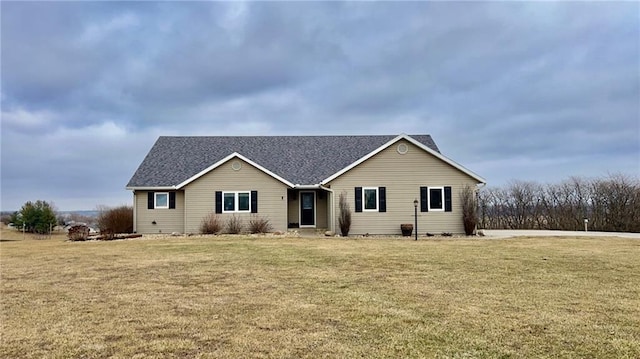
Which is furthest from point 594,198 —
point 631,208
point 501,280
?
point 501,280

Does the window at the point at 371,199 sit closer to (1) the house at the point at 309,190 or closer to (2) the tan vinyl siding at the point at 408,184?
(1) the house at the point at 309,190

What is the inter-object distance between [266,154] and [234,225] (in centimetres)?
578

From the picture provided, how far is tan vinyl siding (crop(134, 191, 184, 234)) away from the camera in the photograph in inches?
934

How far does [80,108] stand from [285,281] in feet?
84.1

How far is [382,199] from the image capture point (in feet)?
71.9

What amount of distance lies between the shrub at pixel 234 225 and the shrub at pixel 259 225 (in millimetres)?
537

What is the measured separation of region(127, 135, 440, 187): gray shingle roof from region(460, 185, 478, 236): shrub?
5.63 metres

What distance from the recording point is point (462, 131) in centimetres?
3638

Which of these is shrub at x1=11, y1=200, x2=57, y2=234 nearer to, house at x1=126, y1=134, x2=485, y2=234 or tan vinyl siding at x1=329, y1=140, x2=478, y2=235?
house at x1=126, y1=134, x2=485, y2=234

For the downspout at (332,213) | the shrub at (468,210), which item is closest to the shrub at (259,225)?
the downspout at (332,213)

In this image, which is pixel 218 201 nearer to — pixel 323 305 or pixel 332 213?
pixel 332 213

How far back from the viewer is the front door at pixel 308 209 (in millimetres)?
24788

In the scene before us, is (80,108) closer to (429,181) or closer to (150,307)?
(429,181)

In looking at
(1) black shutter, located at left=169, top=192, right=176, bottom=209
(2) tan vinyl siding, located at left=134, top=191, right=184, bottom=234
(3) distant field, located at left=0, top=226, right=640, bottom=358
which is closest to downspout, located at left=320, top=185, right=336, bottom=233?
(2) tan vinyl siding, located at left=134, top=191, right=184, bottom=234
